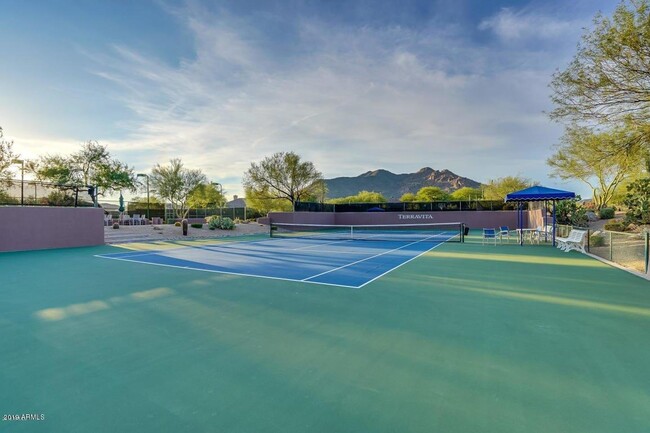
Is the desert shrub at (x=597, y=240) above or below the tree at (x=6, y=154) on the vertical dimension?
below

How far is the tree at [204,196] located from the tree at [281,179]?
11.5 feet

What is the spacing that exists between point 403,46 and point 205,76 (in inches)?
358

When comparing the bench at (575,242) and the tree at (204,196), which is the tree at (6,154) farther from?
the bench at (575,242)

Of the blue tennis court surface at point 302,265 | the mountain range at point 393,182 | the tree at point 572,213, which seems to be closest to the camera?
the blue tennis court surface at point 302,265

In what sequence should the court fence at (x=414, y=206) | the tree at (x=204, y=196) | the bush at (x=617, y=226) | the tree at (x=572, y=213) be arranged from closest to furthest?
1. the bush at (x=617, y=226)
2. the tree at (x=572, y=213)
3. the tree at (x=204, y=196)
4. the court fence at (x=414, y=206)

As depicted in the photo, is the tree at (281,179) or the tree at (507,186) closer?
the tree at (281,179)

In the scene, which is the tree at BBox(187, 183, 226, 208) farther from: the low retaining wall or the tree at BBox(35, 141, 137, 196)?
the tree at BBox(35, 141, 137, 196)

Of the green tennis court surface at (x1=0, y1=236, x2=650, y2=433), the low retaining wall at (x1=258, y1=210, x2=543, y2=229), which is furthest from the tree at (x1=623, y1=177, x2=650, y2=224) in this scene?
the low retaining wall at (x1=258, y1=210, x2=543, y2=229)

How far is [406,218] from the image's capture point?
101ft

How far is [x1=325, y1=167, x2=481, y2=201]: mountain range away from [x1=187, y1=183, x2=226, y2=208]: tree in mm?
74351

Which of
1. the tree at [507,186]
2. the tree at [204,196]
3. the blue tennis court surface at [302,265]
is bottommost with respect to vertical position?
the blue tennis court surface at [302,265]

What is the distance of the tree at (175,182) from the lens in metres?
27.2

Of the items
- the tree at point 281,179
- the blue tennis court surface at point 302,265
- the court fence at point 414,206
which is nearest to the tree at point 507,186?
the court fence at point 414,206

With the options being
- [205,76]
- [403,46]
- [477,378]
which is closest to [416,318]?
[477,378]
